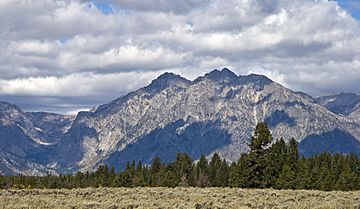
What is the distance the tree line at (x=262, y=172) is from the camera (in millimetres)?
72688

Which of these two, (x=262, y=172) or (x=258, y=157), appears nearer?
(x=258, y=157)

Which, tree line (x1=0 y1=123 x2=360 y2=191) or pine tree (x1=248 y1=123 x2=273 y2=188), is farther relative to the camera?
tree line (x1=0 y1=123 x2=360 y2=191)

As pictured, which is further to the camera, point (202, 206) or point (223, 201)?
point (223, 201)

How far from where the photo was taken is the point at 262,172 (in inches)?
2867

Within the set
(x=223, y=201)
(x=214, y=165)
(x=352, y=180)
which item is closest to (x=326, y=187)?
(x=352, y=180)

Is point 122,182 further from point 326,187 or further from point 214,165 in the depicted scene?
point 326,187

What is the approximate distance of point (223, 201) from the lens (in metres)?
30.6

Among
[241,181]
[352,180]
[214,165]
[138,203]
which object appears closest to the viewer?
[138,203]

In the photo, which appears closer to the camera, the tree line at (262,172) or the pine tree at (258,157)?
the pine tree at (258,157)

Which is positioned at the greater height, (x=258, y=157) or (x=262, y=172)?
(x=258, y=157)

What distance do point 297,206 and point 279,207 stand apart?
129cm

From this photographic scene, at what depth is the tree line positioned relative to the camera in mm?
72688

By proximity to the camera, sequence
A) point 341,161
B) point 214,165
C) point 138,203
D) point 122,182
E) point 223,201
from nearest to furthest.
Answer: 1. point 138,203
2. point 223,201
3. point 341,161
4. point 122,182
5. point 214,165

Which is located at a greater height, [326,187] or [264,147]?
[264,147]
